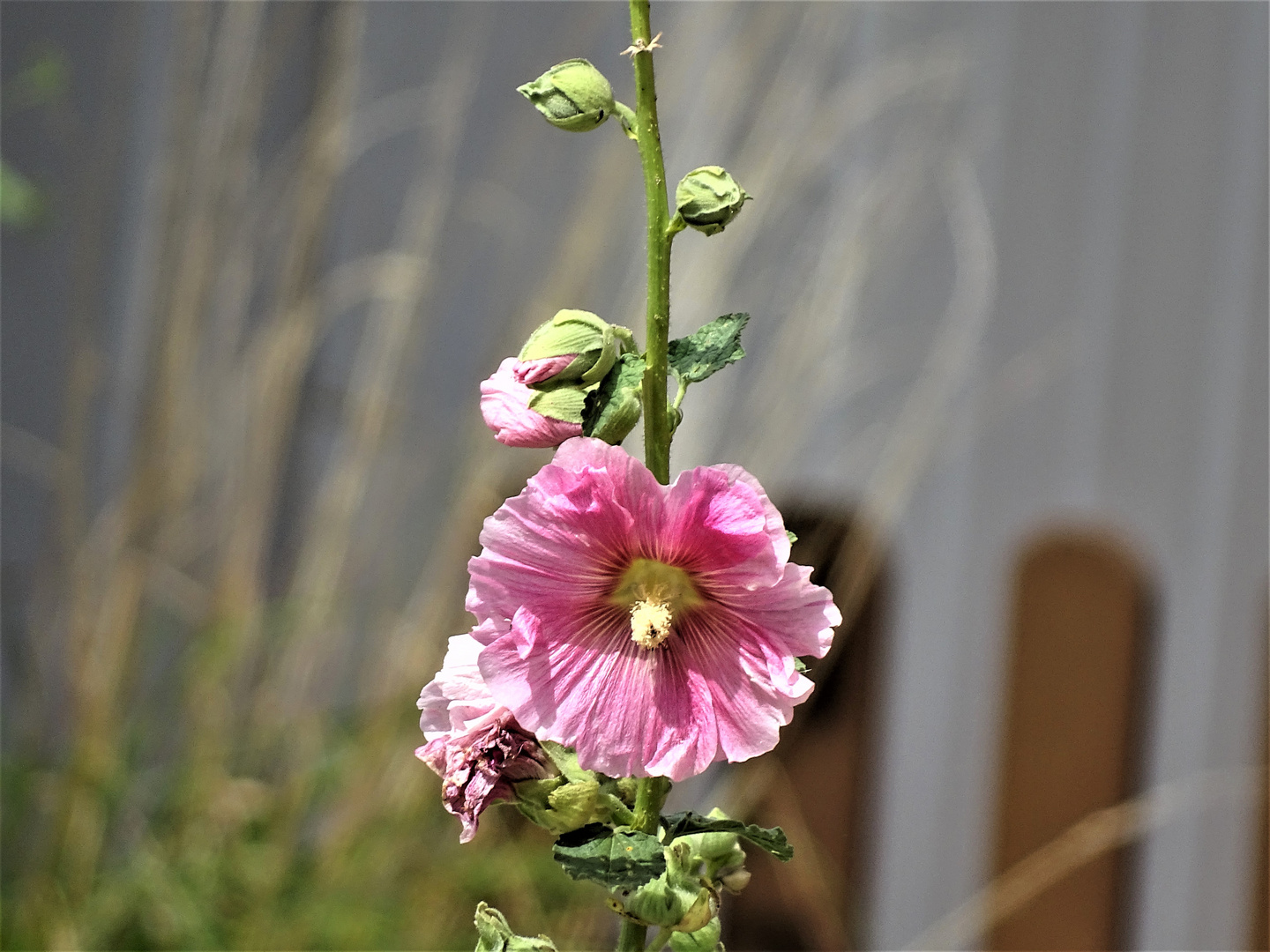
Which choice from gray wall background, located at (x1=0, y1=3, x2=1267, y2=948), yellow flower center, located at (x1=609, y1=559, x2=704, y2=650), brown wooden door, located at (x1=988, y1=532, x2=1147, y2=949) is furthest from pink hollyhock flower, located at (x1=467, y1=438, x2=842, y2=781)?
brown wooden door, located at (x1=988, y1=532, x2=1147, y2=949)

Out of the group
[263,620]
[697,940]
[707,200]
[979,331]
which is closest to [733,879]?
[697,940]

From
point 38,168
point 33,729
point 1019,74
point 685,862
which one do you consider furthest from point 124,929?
point 1019,74

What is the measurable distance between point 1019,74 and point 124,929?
1.06m

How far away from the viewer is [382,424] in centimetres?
79

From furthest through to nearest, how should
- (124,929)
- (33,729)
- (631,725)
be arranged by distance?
(33,729)
(124,929)
(631,725)

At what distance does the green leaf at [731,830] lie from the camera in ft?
0.66

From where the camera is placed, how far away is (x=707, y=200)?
0.21 meters

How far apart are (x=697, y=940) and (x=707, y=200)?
0.13 m

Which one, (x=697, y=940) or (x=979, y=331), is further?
(x=979, y=331)

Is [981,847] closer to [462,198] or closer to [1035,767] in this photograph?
[1035,767]

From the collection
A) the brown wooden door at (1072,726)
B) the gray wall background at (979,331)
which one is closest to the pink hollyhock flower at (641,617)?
the gray wall background at (979,331)

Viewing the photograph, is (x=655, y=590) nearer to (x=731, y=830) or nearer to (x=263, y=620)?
(x=731, y=830)

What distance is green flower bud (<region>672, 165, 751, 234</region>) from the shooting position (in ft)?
0.68

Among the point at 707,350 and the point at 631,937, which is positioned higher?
the point at 707,350
